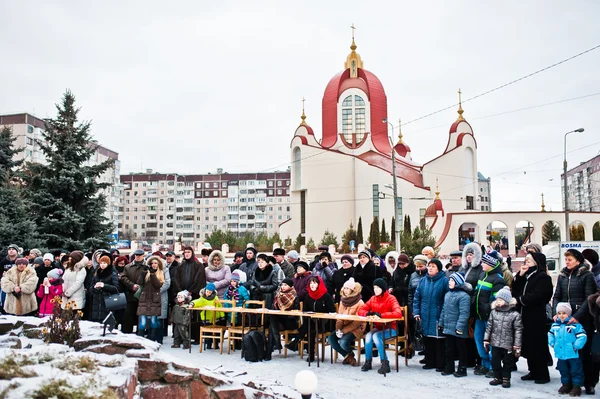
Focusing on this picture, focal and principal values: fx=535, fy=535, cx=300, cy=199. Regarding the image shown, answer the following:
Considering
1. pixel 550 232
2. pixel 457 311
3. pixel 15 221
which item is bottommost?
pixel 457 311

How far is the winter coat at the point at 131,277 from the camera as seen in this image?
380 inches

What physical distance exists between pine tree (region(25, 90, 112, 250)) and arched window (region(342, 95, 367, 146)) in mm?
23789

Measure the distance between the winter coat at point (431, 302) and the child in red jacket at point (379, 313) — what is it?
1.23 feet

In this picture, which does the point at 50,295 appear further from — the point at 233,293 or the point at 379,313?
the point at 379,313

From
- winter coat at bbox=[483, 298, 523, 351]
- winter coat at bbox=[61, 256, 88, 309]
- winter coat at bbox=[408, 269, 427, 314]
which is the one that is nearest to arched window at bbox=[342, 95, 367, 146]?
winter coat at bbox=[61, 256, 88, 309]

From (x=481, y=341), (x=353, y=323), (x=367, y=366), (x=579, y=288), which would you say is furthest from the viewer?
(x=353, y=323)

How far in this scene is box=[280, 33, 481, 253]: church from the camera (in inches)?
1471

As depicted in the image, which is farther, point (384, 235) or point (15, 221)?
point (384, 235)

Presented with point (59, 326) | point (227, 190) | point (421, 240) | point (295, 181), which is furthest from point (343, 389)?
point (227, 190)

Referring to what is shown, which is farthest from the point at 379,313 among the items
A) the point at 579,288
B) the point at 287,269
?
the point at 287,269

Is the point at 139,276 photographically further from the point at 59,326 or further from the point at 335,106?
the point at 335,106

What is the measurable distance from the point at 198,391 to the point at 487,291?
164 inches

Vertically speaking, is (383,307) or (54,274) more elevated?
(54,274)

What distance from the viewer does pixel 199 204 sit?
89.7 meters
